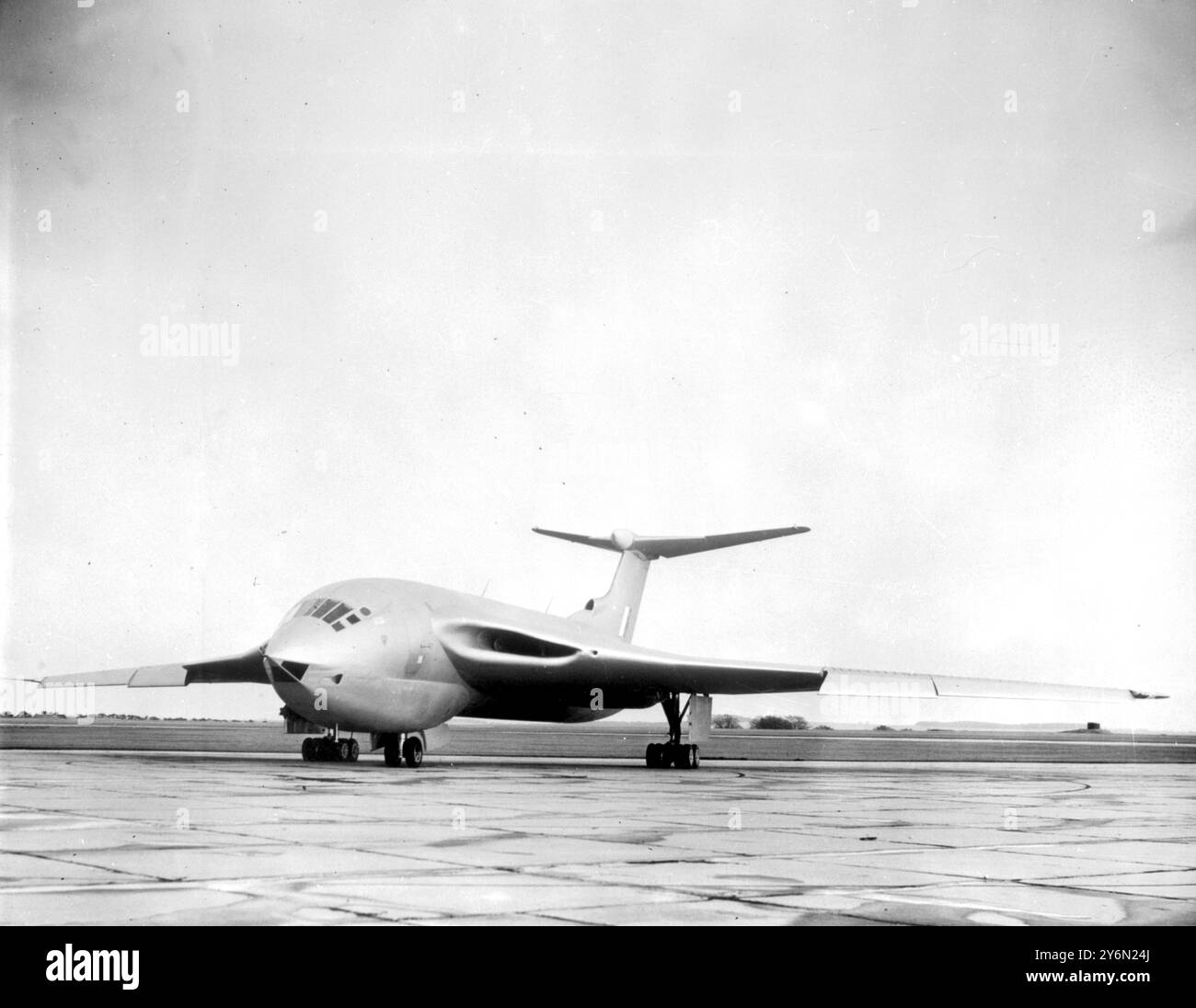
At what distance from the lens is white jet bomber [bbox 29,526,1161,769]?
19.2 m

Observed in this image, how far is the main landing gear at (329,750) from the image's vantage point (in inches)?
835

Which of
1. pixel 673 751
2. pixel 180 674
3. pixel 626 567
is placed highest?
pixel 626 567

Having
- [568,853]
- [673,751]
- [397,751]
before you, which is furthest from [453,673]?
[568,853]

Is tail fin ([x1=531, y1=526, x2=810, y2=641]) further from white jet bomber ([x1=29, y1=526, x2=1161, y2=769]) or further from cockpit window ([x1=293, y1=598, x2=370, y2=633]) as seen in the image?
cockpit window ([x1=293, y1=598, x2=370, y2=633])

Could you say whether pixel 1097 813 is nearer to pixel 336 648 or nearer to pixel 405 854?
pixel 405 854

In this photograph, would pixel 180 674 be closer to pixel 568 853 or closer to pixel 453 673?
pixel 453 673

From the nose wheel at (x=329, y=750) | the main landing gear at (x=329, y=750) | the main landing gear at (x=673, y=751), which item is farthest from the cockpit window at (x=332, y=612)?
the main landing gear at (x=673, y=751)

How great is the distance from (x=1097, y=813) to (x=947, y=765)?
14.8m

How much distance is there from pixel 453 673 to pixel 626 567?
8.59 metres

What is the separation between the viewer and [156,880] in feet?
23.8

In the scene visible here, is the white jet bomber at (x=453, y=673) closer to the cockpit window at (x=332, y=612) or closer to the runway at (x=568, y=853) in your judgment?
the cockpit window at (x=332, y=612)

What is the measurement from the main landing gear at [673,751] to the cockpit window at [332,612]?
6953 mm

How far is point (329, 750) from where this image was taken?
21.2 meters
